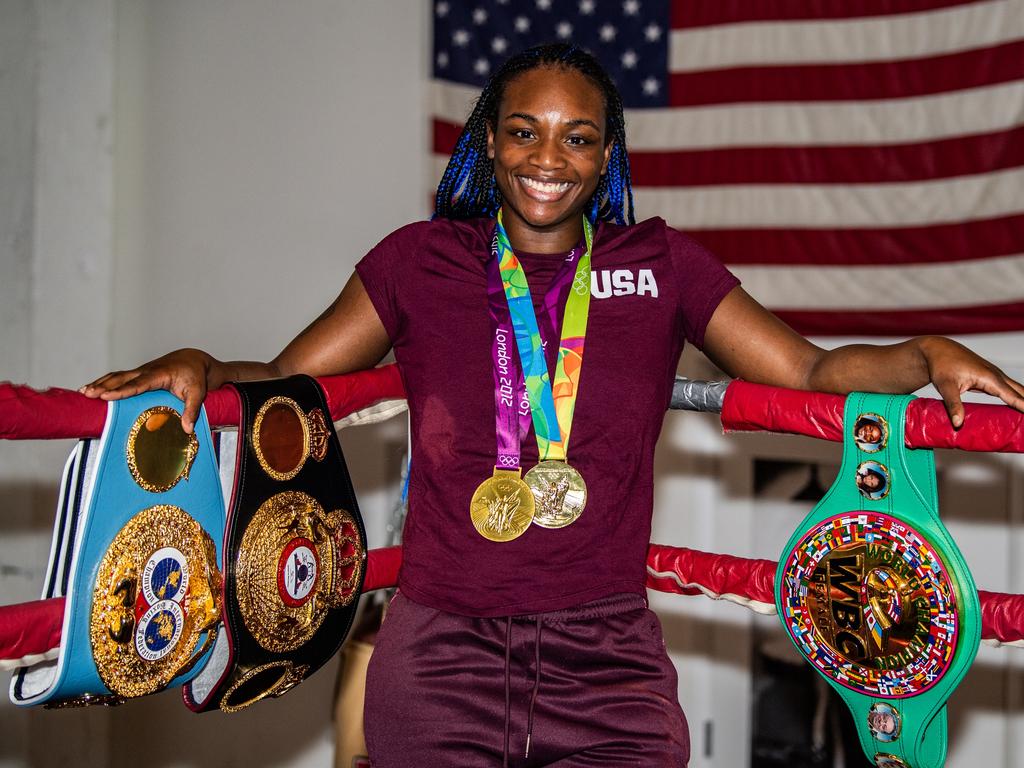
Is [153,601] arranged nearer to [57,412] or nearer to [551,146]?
[57,412]

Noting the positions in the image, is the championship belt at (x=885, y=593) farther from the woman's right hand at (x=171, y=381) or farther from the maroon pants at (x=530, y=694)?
the woman's right hand at (x=171, y=381)

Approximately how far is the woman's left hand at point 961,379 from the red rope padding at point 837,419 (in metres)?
0.02

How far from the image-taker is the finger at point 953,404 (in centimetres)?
130

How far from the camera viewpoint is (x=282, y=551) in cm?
147

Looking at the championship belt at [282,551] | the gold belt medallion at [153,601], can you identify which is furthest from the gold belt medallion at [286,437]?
the gold belt medallion at [153,601]

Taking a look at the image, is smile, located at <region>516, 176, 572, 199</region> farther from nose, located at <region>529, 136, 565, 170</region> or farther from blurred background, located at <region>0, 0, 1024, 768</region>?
blurred background, located at <region>0, 0, 1024, 768</region>

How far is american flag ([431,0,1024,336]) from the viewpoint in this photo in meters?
2.62

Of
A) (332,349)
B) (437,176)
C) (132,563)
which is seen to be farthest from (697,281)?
(437,176)

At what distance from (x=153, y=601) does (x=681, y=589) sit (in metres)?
0.80

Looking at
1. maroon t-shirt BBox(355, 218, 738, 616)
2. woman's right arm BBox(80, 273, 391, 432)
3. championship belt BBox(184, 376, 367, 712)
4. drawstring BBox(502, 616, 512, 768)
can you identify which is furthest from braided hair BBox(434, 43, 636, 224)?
drawstring BBox(502, 616, 512, 768)

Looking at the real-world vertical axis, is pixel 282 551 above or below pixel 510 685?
above

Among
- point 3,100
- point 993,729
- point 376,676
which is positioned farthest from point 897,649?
point 3,100

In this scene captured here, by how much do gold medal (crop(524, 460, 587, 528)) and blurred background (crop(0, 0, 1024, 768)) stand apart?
1546 millimetres

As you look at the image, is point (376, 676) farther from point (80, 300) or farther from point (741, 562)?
Answer: point (80, 300)
